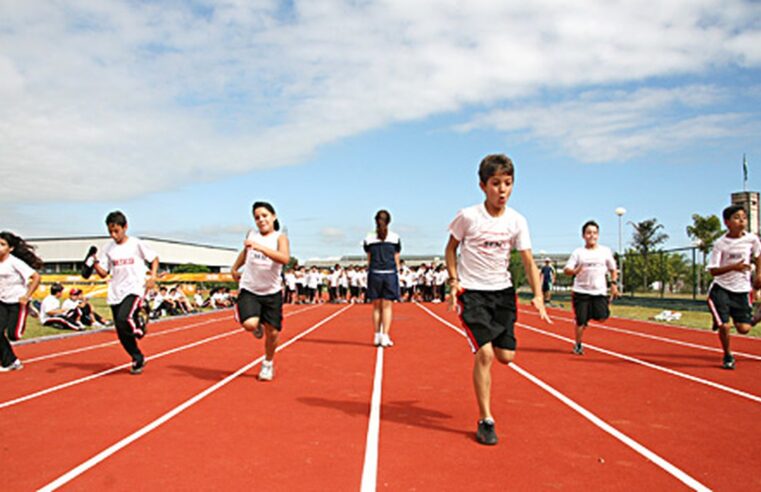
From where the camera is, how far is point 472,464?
3.94 metres

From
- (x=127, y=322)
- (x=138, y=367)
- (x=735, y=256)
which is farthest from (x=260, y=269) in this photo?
(x=735, y=256)

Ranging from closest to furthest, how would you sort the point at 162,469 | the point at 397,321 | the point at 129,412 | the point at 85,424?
the point at 162,469
the point at 85,424
the point at 129,412
the point at 397,321

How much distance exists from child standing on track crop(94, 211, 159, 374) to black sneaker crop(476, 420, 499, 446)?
467cm

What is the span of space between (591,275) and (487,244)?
16.5 feet

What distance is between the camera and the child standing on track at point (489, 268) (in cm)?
455

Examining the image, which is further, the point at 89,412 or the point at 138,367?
the point at 138,367

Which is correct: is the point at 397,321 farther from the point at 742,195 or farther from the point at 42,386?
the point at 742,195

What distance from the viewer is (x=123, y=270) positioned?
7566 mm

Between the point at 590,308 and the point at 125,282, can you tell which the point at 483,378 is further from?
the point at 590,308

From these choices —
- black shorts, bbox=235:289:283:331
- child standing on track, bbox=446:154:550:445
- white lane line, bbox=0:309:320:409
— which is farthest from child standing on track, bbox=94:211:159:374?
child standing on track, bbox=446:154:550:445

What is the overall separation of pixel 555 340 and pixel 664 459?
7.48 meters

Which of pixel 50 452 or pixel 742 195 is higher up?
pixel 742 195

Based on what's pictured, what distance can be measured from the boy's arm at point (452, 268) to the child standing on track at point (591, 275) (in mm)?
4744

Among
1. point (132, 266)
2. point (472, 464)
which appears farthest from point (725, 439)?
point (132, 266)
